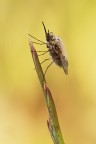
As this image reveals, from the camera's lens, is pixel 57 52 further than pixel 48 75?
No

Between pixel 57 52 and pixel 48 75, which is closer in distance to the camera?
pixel 57 52

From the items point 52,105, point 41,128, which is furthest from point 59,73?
point 52,105

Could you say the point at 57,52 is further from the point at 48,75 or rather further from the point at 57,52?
the point at 48,75

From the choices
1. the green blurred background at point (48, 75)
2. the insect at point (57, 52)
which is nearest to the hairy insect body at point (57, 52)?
the insect at point (57, 52)

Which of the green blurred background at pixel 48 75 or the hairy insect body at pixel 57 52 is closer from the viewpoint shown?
the hairy insect body at pixel 57 52

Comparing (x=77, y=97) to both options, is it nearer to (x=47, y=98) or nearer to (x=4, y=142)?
(x=4, y=142)

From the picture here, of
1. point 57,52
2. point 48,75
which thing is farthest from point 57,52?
point 48,75

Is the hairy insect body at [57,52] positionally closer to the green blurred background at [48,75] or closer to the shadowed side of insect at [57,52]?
the shadowed side of insect at [57,52]

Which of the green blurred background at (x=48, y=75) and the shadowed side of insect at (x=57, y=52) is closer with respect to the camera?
the shadowed side of insect at (x=57, y=52)

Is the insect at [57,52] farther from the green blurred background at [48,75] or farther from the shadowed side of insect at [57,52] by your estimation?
the green blurred background at [48,75]

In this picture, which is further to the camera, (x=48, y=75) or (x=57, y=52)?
(x=48, y=75)

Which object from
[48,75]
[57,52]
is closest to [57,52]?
[57,52]
